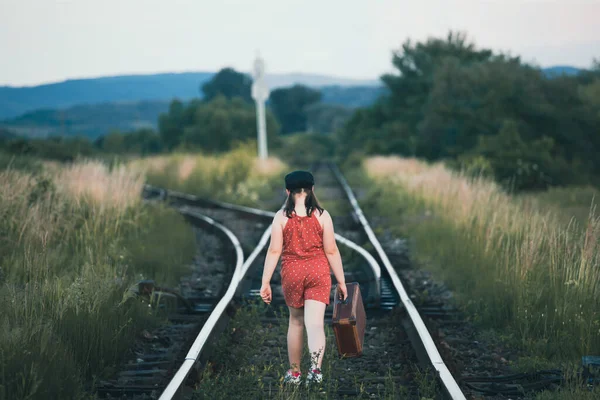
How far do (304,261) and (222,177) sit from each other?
732 inches

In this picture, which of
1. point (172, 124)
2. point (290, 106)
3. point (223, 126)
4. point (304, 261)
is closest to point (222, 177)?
point (304, 261)

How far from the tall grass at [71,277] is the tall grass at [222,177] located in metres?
7.69

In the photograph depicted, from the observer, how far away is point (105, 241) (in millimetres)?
9352

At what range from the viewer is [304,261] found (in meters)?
5.02

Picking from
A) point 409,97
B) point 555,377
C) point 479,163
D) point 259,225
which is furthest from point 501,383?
point 409,97

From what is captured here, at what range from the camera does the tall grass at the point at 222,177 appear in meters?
20.8

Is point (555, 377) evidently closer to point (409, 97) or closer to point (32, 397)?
point (32, 397)

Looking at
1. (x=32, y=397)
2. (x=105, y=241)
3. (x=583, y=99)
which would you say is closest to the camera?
(x=32, y=397)

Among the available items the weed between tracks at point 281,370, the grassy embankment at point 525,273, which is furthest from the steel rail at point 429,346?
the grassy embankment at point 525,273

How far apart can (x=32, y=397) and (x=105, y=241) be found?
534cm

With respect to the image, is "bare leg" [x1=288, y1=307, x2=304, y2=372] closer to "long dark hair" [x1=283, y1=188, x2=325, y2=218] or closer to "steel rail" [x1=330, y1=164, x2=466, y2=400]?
"long dark hair" [x1=283, y1=188, x2=325, y2=218]

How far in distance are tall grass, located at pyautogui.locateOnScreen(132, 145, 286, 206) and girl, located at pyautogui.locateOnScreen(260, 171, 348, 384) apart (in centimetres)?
1365

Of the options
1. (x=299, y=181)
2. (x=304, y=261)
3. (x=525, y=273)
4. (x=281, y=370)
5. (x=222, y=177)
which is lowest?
(x=222, y=177)

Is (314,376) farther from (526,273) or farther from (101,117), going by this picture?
(101,117)
